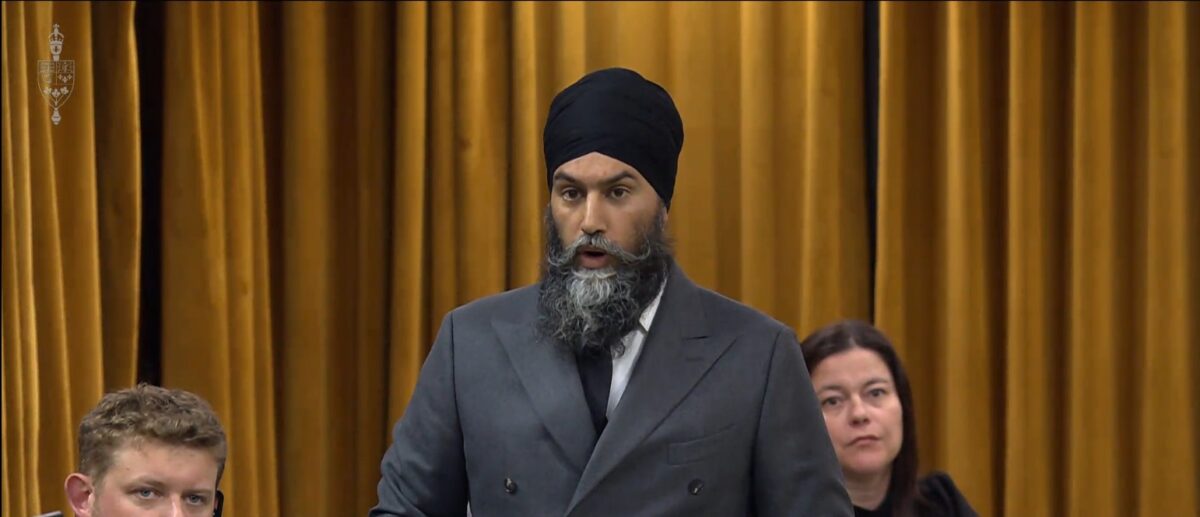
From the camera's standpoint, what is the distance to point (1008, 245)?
4039 millimetres

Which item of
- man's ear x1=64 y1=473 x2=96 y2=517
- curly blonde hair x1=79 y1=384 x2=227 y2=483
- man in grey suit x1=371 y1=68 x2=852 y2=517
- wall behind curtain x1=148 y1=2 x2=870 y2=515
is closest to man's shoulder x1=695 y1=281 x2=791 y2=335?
man in grey suit x1=371 y1=68 x2=852 y2=517

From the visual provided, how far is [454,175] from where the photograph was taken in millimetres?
4137

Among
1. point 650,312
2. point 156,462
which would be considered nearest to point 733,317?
point 650,312

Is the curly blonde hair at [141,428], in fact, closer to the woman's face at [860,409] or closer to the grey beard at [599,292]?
the grey beard at [599,292]

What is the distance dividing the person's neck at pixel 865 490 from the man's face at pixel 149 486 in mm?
1185

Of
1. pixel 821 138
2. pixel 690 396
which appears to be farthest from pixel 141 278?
pixel 690 396

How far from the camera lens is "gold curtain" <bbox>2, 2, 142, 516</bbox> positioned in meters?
3.52

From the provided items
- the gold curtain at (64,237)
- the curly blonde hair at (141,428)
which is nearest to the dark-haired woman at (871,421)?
the curly blonde hair at (141,428)

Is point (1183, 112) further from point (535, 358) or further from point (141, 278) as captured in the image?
point (141, 278)

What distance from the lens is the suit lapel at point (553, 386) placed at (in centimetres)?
251

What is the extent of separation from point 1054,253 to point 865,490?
42.4 inches

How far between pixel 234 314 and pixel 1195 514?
2174mm

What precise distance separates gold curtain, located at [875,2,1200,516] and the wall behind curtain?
0.17 metres

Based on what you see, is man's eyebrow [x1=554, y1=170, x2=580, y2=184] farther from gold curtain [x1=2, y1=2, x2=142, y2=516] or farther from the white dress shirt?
gold curtain [x1=2, y1=2, x2=142, y2=516]
